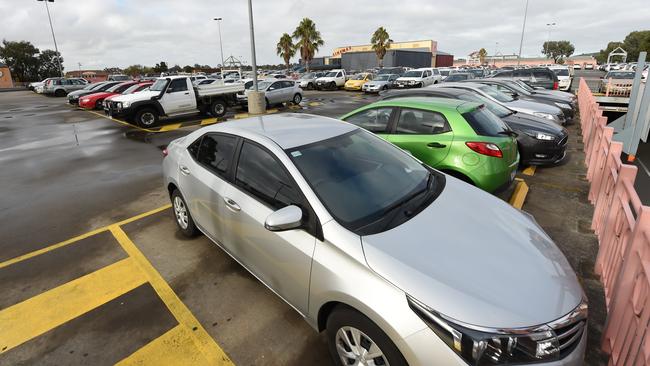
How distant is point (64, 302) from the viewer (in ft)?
10.8

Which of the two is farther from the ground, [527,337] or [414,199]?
[414,199]

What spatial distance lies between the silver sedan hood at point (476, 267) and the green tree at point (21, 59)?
255 ft

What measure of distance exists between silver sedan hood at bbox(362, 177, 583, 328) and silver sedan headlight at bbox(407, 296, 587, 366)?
0.04 m

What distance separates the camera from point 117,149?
31.8 feet

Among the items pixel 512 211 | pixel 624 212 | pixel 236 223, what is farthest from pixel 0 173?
pixel 624 212

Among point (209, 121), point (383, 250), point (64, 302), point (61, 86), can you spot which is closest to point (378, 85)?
point (209, 121)

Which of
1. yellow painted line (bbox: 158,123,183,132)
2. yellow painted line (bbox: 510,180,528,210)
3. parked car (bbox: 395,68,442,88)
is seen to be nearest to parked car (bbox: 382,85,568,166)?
yellow painted line (bbox: 510,180,528,210)

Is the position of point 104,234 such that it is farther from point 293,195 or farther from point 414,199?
point 414,199

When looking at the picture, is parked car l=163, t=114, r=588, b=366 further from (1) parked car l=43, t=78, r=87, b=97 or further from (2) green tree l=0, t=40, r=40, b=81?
(2) green tree l=0, t=40, r=40, b=81

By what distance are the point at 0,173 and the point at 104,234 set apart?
5.22 meters

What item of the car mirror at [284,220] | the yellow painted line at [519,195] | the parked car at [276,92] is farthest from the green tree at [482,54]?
the car mirror at [284,220]

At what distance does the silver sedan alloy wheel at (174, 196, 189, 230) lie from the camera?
14.1ft

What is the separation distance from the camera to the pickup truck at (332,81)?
29450mm

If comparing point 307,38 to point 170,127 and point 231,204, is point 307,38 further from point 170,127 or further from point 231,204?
point 231,204
